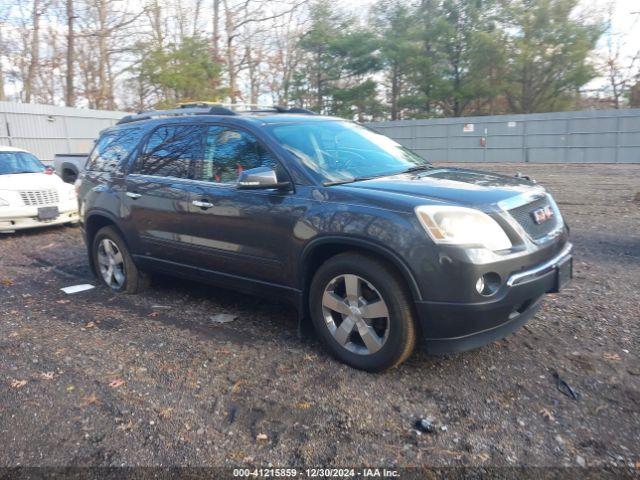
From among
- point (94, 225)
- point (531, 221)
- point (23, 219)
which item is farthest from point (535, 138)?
point (531, 221)

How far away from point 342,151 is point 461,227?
1.48m

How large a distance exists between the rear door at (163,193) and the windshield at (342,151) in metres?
0.94

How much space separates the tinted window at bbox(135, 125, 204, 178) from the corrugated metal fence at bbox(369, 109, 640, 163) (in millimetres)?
23292

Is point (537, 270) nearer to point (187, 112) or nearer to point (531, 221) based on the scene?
point (531, 221)

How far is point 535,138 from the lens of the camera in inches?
987

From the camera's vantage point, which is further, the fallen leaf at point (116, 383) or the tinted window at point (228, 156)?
the tinted window at point (228, 156)

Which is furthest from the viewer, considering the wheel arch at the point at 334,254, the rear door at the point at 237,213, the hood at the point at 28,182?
the hood at the point at 28,182

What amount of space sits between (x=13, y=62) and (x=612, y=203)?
31231mm

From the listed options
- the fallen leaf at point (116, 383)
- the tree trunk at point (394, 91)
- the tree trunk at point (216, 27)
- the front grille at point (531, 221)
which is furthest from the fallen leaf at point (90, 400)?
the tree trunk at point (394, 91)

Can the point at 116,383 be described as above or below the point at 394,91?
below

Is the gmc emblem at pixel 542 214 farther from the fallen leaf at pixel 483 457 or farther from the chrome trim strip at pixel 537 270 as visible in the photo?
the fallen leaf at pixel 483 457

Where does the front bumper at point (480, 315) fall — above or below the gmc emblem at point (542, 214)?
below

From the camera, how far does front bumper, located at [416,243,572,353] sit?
124 inches

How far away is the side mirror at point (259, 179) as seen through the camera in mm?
3719
